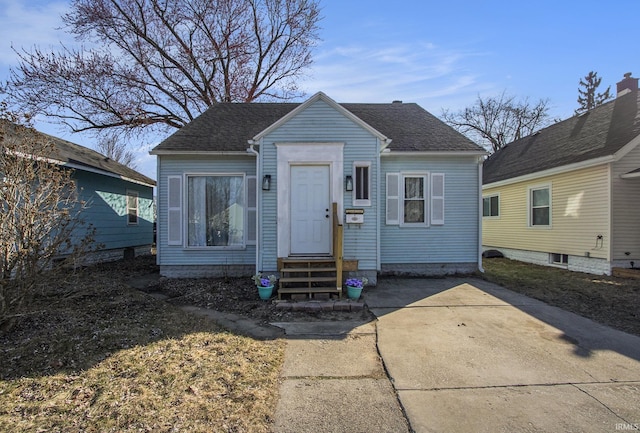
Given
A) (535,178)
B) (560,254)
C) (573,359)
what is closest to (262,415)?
(573,359)

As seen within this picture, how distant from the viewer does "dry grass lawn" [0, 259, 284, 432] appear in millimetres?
2572

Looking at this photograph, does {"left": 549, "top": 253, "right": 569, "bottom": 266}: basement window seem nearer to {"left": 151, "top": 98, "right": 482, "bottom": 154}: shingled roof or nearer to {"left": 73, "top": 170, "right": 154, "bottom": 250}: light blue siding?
{"left": 151, "top": 98, "right": 482, "bottom": 154}: shingled roof

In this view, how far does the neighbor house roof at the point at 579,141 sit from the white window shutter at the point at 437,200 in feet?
12.5

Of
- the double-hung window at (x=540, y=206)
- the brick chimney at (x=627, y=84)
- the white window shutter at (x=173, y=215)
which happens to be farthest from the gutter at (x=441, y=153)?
the brick chimney at (x=627, y=84)

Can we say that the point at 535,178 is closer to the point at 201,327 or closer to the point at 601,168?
the point at 601,168

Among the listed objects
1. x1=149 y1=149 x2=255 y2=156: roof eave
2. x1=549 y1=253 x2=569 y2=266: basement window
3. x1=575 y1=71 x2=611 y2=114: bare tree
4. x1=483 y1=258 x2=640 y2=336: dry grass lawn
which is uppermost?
x1=575 y1=71 x2=611 y2=114: bare tree

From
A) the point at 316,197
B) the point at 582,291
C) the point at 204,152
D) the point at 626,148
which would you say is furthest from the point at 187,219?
the point at 626,148

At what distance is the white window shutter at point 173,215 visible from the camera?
8.43 meters

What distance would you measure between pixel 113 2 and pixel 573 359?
64.4 ft

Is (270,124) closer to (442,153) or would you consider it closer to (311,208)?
(311,208)

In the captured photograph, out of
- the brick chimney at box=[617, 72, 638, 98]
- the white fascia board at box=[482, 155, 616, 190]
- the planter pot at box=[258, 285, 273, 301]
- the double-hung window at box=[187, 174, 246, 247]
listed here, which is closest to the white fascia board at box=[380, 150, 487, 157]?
the white fascia board at box=[482, 155, 616, 190]

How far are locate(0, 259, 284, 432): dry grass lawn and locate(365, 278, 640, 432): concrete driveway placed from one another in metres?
1.46

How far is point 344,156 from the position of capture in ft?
23.6

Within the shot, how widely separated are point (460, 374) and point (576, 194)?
856 cm
